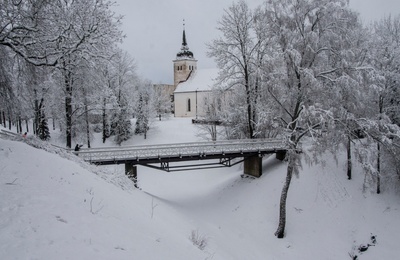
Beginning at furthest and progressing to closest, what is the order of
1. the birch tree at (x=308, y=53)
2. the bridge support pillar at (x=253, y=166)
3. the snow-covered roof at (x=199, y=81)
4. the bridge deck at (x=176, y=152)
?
1. the snow-covered roof at (x=199, y=81)
2. the bridge support pillar at (x=253, y=166)
3. the bridge deck at (x=176, y=152)
4. the birch tree at (x=308, y=53)

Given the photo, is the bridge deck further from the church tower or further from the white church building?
the church tower

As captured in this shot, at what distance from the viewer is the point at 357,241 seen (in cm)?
1385

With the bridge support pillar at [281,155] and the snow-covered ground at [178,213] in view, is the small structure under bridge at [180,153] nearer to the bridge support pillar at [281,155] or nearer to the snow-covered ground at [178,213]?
the bridge support pillar at [281,155]

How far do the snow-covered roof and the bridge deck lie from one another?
34.0m

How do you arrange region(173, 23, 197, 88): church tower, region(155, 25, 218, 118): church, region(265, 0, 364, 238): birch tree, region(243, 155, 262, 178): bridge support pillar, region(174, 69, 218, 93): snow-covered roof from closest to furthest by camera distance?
region(265, 0, 364, 238): birch tree < region(243, 155, 262, 178): bridge support pillar < region(155, 25, 218, 118): church < region(174, 69, 218, 93): snow-covered roof < region(173, 23, 197, 88): church tower

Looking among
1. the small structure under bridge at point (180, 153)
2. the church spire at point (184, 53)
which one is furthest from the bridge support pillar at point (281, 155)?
the church spire at point (184, 53)

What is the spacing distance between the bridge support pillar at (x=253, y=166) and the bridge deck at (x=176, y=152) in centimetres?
69

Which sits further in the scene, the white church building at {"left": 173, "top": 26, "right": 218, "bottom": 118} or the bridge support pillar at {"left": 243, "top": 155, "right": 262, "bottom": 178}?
the white church building at {"left": 173, "top": 26, "right": 218, "bottom": 118}

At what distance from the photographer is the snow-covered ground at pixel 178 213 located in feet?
17.2

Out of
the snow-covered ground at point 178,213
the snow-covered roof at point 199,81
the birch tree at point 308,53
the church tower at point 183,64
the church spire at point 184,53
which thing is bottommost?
the snow-covered ground at point 178,213

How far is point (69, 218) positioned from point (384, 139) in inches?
489

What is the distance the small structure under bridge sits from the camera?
17844mm

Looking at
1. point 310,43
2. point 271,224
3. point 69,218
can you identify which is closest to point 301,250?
point 271,224

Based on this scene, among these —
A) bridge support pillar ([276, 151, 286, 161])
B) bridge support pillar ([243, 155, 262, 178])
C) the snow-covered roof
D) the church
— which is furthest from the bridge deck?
the snow-covered roof
